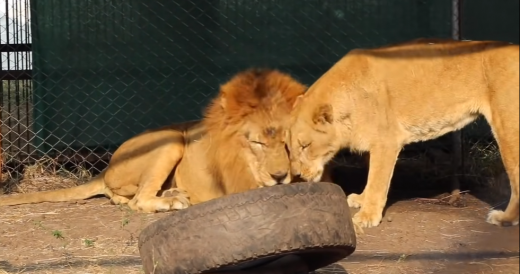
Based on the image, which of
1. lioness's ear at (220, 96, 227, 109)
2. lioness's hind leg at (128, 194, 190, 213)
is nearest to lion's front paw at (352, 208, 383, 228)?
lioness's ear at (220, 96, 227, 109)

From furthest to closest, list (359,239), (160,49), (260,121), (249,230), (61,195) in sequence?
(160,49), (61,195), (260,121), (359,239), (249,230)

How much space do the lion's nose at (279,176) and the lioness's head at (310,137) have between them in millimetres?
291

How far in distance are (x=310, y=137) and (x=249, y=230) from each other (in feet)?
7.78

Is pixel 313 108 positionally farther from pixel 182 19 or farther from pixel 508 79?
pixel 182 19

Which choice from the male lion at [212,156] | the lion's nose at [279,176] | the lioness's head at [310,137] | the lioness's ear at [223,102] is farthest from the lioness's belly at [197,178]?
the lion's nose at [279,176]

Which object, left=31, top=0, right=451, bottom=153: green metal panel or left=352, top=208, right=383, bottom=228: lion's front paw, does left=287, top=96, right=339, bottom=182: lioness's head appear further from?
left=31, top=0, right=451, bottom=153: green metal panel

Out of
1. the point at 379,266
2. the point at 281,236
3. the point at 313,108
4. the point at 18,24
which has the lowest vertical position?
the point at 379,266

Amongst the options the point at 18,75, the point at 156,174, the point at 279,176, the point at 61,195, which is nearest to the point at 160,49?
the point at 18,75

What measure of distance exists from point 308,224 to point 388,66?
2506 mm

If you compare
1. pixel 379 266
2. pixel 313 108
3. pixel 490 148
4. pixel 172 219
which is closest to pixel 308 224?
pixel 172 219

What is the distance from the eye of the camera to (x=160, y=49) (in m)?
7.40

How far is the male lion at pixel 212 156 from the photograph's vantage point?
534 centimetres

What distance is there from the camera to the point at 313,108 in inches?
220

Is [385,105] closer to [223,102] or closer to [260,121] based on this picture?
[260,121]
